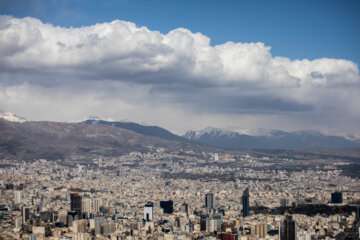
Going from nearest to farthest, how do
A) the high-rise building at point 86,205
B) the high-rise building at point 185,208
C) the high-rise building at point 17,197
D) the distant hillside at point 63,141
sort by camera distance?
the high-rise building at point 86,205 → the high-rise building at point 185,208 → the high-rise building at point 17,197 → the distant hillside at point 63,141

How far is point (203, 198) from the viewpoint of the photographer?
1244 inches

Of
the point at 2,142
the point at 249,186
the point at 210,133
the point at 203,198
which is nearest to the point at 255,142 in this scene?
the point at 210,133

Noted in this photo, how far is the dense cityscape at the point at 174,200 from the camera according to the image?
66.1 ft

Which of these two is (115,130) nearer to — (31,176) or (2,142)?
(2,142)

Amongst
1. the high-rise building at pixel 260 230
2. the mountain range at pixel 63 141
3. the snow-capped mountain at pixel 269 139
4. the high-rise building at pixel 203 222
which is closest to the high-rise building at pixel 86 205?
the high-rise building at pixel 203 222

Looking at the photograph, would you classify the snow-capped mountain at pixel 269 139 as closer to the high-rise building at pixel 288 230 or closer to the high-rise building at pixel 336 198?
the high-rise building at pixel 336 198

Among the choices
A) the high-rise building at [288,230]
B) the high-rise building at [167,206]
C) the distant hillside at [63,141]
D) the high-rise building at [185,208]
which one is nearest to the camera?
the high-rise building at [288,230]

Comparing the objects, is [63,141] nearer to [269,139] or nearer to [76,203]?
[76,203]

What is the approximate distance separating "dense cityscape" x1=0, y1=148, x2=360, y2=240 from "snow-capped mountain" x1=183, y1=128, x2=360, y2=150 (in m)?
51.2

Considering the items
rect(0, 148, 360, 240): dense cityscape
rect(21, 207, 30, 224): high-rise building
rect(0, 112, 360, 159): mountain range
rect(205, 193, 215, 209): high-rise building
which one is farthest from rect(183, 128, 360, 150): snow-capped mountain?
rect(21, 207, 30, 224): high-rise building

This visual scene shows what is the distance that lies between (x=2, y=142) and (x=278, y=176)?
24200 millimetres

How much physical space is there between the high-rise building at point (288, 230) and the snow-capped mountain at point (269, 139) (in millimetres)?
78531

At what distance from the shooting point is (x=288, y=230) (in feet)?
64.0

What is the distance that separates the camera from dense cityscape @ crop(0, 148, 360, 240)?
20141mm
